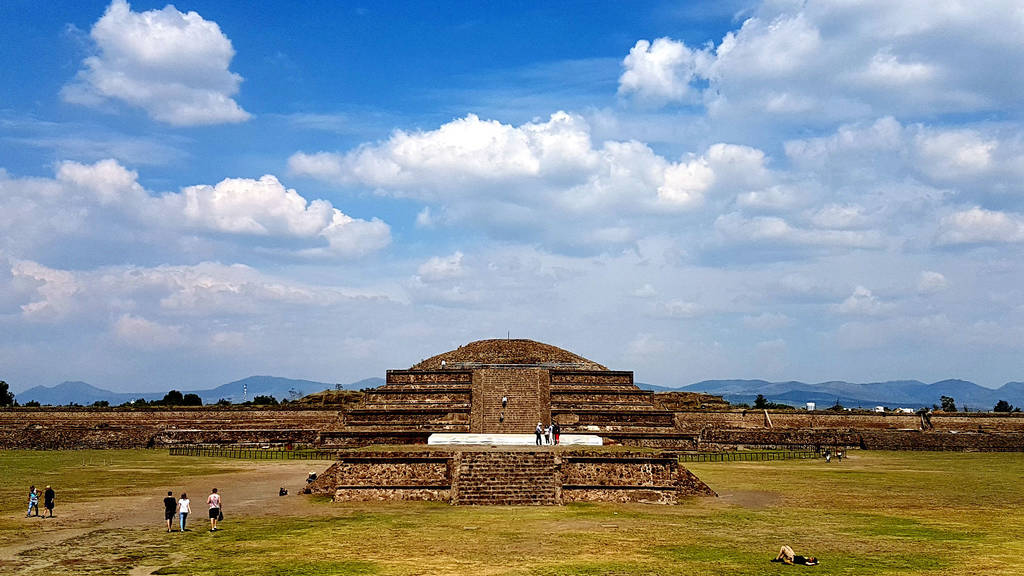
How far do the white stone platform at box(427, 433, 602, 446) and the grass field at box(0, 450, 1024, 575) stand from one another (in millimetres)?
6865

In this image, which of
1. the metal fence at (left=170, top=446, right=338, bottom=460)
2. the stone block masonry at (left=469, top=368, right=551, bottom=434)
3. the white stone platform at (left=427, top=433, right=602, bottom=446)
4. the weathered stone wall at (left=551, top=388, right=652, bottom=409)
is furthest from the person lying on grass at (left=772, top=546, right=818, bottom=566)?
the metal fence at (left=170, top=446, right=338, bottom=460)

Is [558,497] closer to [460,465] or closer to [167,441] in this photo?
[460,465]

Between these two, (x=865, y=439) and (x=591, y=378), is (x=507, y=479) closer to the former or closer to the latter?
(x=591, y=378)

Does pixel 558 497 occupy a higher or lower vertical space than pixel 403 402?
lower

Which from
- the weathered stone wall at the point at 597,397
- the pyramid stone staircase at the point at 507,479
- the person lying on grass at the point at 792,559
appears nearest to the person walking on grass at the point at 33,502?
the pyramid stone staircase at the point at 507,479

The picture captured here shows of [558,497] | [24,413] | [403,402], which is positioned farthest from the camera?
[24,413]

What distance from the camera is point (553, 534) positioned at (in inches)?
827

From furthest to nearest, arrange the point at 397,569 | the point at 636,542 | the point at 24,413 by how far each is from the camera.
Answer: the point at 24,413, the point at 636,542, the point at 397,569

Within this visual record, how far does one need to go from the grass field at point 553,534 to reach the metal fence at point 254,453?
525 inches

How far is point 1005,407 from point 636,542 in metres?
80.8

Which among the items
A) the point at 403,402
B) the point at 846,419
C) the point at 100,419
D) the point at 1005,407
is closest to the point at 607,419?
the point at 403,402

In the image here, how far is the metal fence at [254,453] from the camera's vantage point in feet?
154

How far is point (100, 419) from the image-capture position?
60.8m

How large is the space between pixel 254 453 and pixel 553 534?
33895 millimetres
